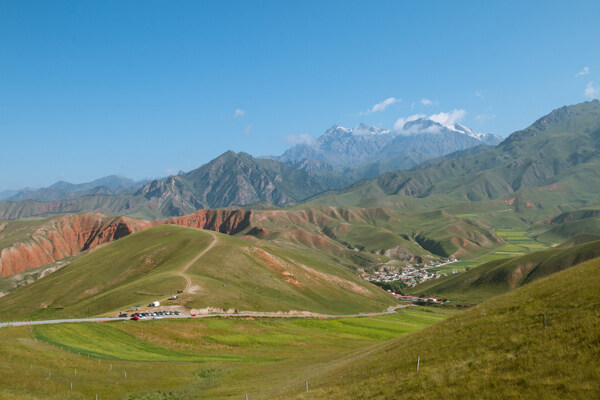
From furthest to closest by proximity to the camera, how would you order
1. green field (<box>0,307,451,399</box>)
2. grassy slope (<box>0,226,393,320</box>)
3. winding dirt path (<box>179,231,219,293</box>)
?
winding dirt path (<box>179,231,219,293</box>) → grassy slope (<box>0,226,393,320</box>) → green field (<box>0,307,451,399</box>)

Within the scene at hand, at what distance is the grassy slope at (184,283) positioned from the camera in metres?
114

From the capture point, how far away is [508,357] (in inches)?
889

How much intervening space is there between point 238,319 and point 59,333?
44996 mm

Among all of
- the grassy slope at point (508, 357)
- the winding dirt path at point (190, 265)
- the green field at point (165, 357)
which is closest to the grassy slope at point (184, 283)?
the winding dirt path at point (190, 265)

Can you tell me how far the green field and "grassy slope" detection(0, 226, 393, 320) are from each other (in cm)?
2234

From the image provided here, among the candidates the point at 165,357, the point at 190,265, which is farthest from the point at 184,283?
the point at 165,357

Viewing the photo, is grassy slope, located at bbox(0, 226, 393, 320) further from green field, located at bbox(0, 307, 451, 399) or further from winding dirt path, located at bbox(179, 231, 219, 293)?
green field, located at bbox(0, 307, 451, 399)

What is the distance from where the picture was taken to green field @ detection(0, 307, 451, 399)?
42.4 metres

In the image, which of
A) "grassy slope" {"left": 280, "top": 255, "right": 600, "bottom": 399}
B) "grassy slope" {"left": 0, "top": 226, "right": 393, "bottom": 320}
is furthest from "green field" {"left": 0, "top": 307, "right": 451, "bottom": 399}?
"grassy slope" {"left": 0, "top": 226, "right": 393, "bottom": 320}

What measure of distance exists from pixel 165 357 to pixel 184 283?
5476 centimetres

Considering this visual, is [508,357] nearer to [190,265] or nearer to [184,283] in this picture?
[184,283]

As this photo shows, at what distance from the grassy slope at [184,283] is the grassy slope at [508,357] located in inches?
3257

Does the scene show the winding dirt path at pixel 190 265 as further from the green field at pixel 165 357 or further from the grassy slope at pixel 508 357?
the grassy slope at pixel 508 357

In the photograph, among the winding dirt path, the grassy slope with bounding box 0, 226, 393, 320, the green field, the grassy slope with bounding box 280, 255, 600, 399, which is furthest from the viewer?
the winding dirt path
